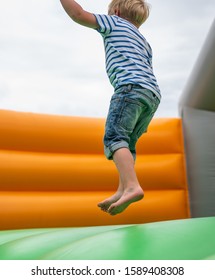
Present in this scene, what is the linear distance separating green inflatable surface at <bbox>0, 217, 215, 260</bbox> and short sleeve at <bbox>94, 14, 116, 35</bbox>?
0.66m

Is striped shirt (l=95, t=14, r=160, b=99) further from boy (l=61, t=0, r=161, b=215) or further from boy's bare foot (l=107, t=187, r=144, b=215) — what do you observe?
boy's bare foot (l=107, t=187, r=144, b=215)

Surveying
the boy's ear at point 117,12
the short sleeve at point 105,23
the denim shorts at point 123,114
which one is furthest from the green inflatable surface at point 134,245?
the boy's ear at point 117,12

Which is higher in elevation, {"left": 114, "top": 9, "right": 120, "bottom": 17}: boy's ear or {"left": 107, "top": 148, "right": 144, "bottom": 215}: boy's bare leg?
{"left": 114, "top": 9, "right": 120, "bottom": 17}: boy's ear

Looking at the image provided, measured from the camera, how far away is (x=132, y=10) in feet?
4.91

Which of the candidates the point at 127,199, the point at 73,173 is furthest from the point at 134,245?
the point at 73,173

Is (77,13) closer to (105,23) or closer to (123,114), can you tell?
(105,23)

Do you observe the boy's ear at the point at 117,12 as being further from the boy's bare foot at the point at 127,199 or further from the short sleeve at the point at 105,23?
the boy's bare foot at the point at 127,199

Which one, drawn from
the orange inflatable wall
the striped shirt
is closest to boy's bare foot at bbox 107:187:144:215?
the striped shirt

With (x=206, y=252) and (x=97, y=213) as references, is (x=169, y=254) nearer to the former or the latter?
(x=206, y=252)

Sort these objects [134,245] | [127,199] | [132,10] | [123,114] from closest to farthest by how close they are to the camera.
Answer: [134,245]
[127,199]
[123,114]
[132,10]

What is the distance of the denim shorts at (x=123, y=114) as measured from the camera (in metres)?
1.28

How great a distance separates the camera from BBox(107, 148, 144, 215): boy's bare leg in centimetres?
119

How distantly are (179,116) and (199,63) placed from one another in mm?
402

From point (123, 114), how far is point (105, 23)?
329 mm
